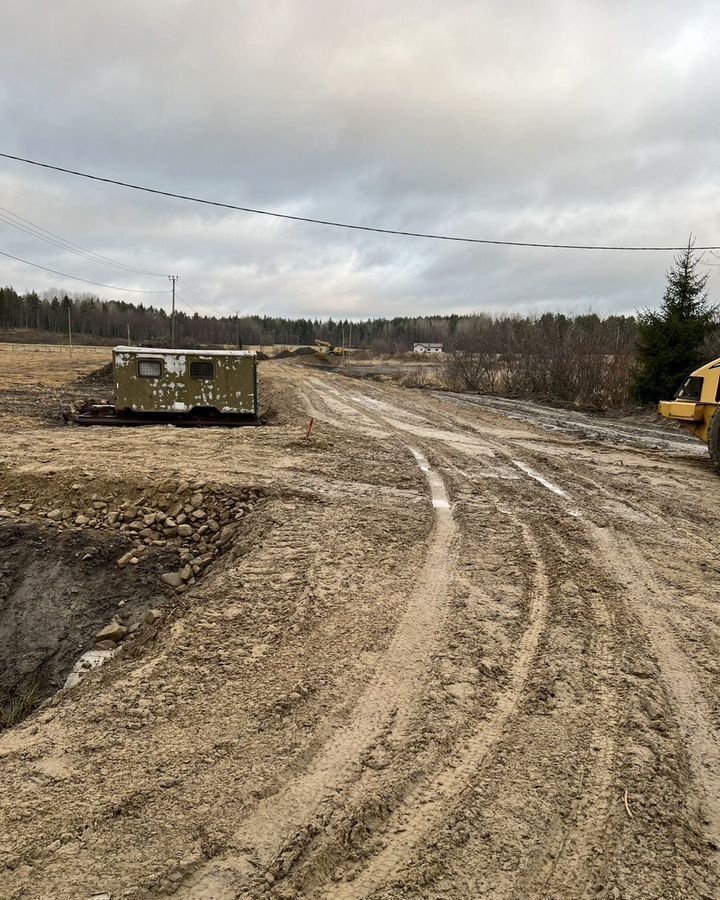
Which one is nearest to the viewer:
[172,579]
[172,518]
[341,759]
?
[341,759]

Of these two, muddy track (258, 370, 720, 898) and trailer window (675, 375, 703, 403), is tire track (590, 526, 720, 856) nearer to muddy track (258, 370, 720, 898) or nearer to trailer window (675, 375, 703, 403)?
muddy track (258, 370, 720, 898)

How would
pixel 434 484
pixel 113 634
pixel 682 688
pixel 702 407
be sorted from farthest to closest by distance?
pixel 702 407 → pixel 434 484 → pixel 113 634 → pixel 682 688

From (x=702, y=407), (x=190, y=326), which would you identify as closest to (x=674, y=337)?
(x=702, y=407)

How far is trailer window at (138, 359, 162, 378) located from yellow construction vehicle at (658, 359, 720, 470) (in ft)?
38.3

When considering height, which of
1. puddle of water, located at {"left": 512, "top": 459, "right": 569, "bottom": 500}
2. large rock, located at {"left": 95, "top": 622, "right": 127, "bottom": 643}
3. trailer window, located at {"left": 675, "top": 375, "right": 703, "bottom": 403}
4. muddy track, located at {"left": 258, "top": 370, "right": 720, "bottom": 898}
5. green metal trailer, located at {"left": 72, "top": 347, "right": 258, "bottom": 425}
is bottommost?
large rock, located at {"left": 95, "top": 622, "right": 127, "bottom": 643}

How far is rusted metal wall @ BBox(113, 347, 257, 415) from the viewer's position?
43.8 feet

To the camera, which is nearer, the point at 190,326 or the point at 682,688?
the point at 682,688

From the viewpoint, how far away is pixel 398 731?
2824 mm

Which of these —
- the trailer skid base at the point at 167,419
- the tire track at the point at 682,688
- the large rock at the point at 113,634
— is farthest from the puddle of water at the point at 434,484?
the trailer skid base at the point at 167,419

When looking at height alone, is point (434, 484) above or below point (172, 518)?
above

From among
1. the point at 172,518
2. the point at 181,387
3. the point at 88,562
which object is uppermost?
the point at 181,387

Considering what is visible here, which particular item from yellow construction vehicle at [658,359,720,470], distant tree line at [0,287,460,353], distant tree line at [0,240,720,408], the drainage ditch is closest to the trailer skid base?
the drainage ditch

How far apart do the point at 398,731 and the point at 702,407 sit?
9.52 meters

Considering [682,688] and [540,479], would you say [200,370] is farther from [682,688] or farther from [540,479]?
[682,688]
